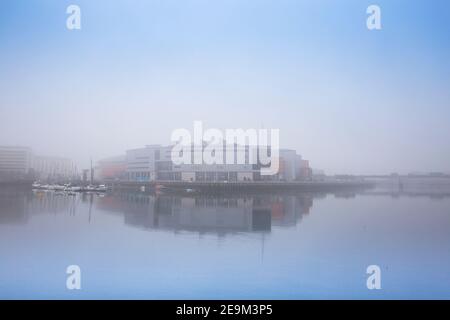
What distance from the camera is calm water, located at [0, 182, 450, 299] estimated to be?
2297mm

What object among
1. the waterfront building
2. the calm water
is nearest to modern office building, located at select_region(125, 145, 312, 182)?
the waterfront building

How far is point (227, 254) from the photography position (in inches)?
120

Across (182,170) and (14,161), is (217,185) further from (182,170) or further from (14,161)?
(14,161)

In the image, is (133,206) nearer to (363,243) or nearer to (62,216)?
(62,216)

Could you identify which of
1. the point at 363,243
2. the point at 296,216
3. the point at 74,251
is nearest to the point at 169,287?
the point at 74,251

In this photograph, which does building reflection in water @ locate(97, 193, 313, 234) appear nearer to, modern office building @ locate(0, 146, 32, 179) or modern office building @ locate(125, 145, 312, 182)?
modern office building @ locate(125, 145, 312, 182)

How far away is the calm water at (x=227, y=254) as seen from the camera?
2.30 meters

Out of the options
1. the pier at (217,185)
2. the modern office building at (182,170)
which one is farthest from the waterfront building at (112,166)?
the pier at (217,185)

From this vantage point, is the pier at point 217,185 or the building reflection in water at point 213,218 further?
the pier at point 217,185

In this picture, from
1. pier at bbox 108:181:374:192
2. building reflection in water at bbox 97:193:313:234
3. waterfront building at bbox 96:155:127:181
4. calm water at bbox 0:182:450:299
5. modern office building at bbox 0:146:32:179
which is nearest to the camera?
calm water at bbox 0:182:450:299

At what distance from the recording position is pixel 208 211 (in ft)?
21.2

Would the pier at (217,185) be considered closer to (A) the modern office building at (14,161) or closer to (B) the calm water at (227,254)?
(B) the calm water at (227,254)

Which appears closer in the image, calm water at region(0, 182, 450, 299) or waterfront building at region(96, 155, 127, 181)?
calm water at region(0, 182, 450, 299)

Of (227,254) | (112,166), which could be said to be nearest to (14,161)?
(112,166)
